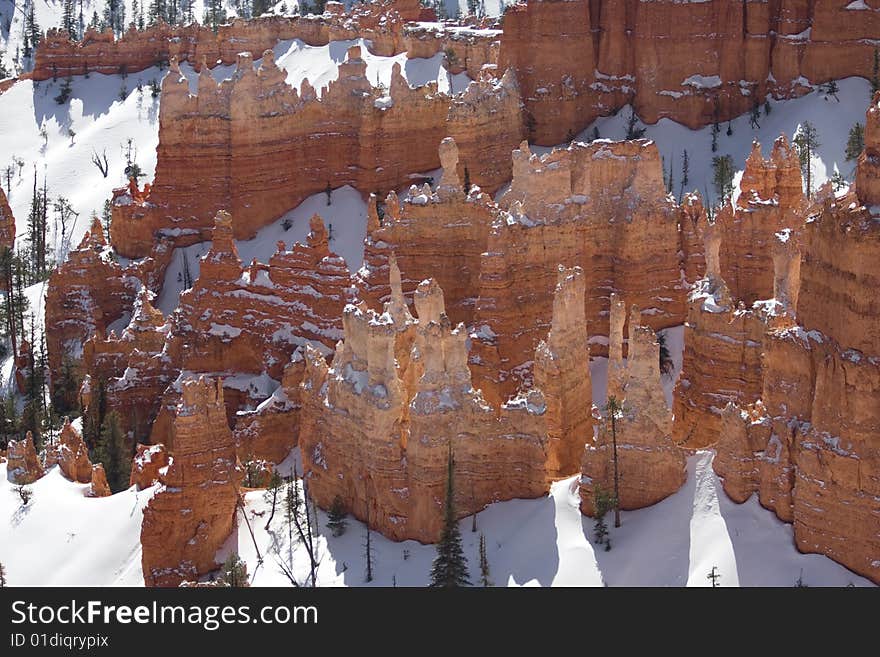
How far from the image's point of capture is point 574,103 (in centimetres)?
6881

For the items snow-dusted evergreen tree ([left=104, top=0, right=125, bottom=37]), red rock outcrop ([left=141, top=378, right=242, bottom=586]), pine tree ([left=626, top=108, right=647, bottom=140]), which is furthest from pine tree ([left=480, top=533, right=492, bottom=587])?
snow-dusted evergreen tree ([left=104, top=0, right=125, bottom=37])

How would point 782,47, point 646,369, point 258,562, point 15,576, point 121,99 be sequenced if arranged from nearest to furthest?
point 646,369
point 258,562
point 15,576
point 782,47
point 121,99

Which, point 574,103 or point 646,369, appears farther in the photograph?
point 574,103

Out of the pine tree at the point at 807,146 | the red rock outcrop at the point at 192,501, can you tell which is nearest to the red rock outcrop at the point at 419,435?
the red rock outcrop at the point at 192,501

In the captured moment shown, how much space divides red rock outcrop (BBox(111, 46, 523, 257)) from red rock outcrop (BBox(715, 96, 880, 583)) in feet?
105

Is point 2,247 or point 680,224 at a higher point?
point 680,224

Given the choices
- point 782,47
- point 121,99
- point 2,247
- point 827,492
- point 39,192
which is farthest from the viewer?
point 121,99

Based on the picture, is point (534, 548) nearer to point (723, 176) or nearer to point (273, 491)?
point (273, 491)

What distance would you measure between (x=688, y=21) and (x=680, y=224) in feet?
65.4

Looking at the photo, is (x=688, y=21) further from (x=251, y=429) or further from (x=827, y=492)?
(x=827, y=492)

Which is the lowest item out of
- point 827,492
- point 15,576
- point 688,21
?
point 15,576

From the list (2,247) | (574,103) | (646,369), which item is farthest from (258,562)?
(2,247)

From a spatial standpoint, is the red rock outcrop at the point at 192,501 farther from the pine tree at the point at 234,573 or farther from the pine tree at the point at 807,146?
the pine tree at the point at 807,146

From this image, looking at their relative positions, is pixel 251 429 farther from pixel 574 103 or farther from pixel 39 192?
pixel 39 192
